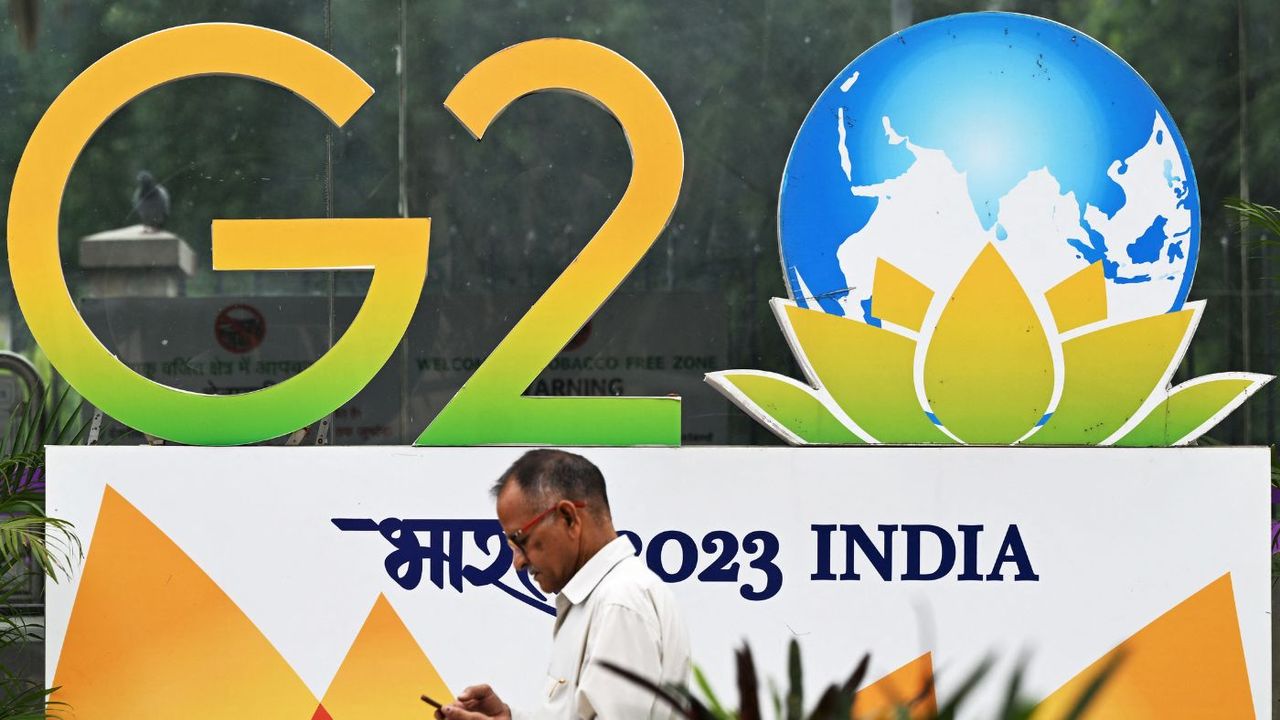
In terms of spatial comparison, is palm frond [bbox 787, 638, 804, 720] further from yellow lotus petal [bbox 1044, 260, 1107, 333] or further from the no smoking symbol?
the no smoking symbol

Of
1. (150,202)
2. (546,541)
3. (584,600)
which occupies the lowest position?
(584,600)

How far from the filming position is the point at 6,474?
5.77 m

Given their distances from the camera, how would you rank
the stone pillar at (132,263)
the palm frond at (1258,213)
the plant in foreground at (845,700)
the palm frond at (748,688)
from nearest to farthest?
the plant in foreground at (845,700), the palm frond at (748,688), the palm frond at (1258,213), the stone pillar at (132,263)

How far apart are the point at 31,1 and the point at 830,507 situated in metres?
3.74

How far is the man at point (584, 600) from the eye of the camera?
11.1 feet

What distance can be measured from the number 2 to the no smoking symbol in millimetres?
783

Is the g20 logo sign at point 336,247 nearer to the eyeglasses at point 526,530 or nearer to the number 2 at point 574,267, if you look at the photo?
the number 2 at point 574,267

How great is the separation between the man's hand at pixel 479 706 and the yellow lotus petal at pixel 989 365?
9.12ft

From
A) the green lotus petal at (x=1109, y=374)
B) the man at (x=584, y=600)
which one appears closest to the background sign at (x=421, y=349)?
the green lotus petal at (x=1109, y=374)

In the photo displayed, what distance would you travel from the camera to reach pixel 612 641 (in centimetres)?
339

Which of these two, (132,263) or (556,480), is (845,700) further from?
(132,263)

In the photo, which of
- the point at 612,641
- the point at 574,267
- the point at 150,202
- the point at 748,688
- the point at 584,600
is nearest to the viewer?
the point at 748,688

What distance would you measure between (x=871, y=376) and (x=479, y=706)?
2696 mm

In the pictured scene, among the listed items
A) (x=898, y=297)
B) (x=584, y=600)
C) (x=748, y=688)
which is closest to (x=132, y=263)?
(x=898, y=297)
